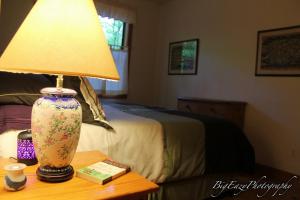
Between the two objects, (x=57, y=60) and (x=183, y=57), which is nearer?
(x=57, y=60)

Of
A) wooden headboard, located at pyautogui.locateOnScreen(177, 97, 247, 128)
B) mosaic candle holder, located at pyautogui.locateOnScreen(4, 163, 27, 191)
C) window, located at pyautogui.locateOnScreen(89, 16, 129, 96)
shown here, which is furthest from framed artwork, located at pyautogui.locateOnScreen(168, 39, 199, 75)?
mosaic candle holder, located at pyautogui.locateOnScreen(4, 163, 27, 191)

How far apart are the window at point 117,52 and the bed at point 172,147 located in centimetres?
242

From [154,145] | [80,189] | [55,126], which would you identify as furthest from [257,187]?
[55,126]

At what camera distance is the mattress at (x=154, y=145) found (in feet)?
5.21

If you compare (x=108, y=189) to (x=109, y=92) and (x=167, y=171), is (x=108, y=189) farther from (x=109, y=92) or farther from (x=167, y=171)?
(x=109, y=92)

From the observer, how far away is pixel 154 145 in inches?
69.9

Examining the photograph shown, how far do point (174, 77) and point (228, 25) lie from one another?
128cm

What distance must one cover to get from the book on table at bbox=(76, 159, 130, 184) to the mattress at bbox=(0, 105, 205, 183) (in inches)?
Result: 15.8

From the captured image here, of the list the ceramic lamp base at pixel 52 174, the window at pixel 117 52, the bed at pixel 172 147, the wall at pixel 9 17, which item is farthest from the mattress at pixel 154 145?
the wall at pixel 9 17

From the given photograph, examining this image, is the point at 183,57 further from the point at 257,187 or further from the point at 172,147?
the point at 172,147

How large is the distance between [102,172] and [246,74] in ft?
9.36

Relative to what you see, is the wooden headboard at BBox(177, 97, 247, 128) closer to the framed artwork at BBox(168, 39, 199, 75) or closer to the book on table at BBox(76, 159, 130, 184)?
the framed artwork at BBox(168, 39, 199, 75)

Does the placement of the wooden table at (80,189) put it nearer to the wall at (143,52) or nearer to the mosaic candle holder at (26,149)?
the mosaic candle holder at (26,149)

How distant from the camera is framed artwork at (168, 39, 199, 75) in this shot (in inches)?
166
